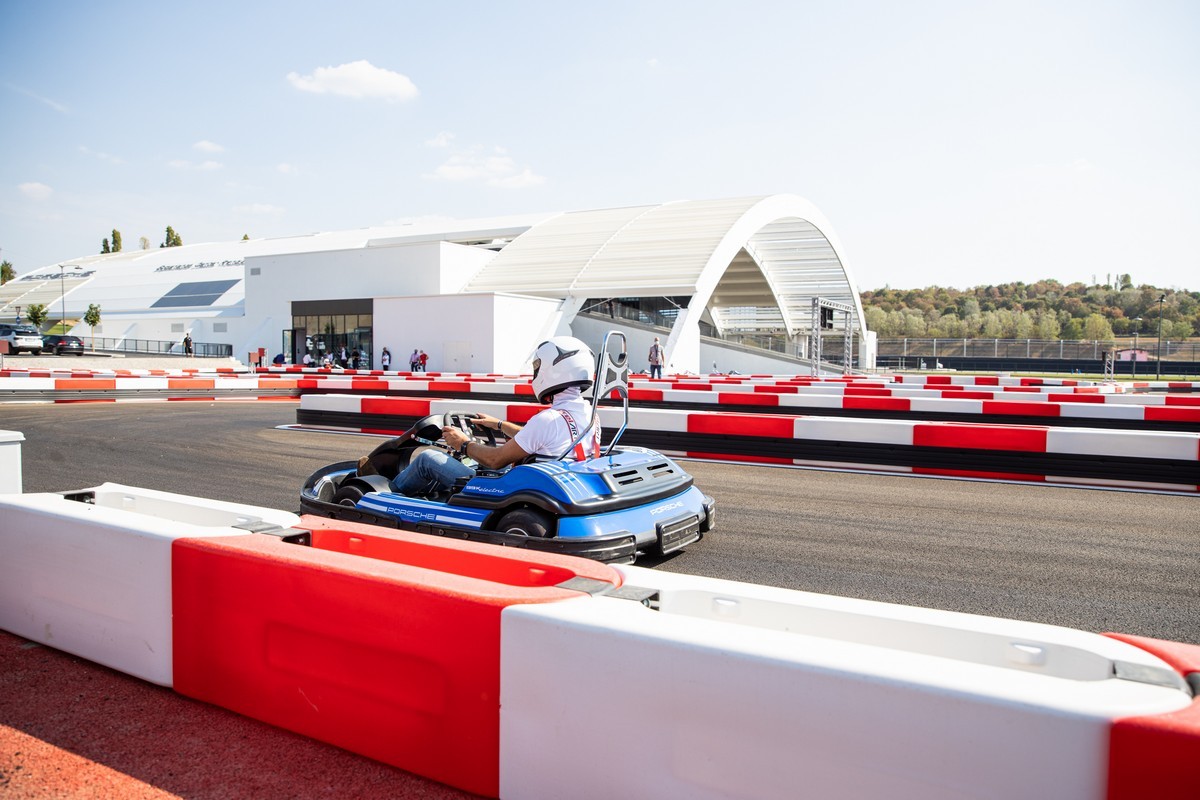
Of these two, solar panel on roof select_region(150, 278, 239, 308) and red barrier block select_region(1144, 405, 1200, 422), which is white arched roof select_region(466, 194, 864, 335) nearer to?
solar panel on roof select_region(150, 278, 239, 308)

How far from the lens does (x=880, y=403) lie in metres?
13.1

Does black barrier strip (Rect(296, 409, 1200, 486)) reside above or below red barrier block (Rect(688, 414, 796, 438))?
below

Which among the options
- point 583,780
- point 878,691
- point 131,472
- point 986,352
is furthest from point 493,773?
point 986,352

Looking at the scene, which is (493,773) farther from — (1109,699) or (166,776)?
(1109,699)

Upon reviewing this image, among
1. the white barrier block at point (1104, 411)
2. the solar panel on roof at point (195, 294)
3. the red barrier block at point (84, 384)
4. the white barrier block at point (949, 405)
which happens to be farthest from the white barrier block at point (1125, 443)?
the solar panel on roof at point (195, 294)

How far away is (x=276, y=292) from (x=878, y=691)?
4374 centimetres

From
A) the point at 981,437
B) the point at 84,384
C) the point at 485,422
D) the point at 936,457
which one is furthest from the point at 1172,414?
the point at 84,384

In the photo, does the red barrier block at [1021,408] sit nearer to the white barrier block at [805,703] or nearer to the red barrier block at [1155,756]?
the white barrier block at [805,703]

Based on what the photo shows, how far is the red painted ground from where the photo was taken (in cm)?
230

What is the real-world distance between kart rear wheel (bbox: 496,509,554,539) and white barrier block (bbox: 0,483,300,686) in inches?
49.0

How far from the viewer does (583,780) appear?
6.86ft

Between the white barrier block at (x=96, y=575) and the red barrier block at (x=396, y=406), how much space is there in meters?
8.48

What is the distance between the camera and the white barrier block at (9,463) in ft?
15.3

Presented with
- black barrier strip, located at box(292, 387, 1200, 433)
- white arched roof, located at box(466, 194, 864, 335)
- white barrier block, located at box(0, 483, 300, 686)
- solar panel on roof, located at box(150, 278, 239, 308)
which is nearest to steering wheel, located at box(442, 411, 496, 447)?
white barrier block, located at box(0, 483, 300, 686)
